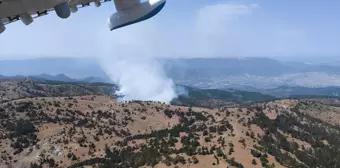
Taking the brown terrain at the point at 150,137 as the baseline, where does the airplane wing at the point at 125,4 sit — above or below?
above

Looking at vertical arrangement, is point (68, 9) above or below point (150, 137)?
above

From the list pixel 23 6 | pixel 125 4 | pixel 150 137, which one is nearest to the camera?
pixel 23 6

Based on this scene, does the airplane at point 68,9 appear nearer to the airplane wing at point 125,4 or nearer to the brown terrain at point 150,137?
the airplane wing at point 125,4

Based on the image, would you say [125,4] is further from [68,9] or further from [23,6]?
[23,6]

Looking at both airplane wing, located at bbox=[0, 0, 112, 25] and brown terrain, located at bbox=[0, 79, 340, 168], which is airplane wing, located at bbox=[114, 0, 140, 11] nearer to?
airplane wing, located at bbox=[0, 0, 112, 25]

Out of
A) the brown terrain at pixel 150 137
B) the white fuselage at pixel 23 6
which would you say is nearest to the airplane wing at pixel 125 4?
the white fuselage at pixel 23 6

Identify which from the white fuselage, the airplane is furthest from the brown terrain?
the white fuselage

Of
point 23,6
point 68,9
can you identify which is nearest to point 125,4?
point 68,9
